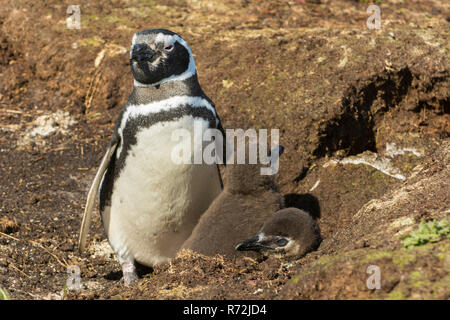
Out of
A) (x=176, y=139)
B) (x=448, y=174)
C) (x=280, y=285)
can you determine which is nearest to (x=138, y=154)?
(x=176, y=139)

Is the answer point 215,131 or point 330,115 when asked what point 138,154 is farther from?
point 330,115

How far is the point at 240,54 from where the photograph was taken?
691 centimetres

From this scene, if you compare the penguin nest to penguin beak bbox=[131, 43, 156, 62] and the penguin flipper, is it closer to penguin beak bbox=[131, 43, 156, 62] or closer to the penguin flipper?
the penguin flipper

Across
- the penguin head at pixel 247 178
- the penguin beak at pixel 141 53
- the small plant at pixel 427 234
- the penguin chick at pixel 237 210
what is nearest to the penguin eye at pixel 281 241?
the penguin chick at pixel 237 210

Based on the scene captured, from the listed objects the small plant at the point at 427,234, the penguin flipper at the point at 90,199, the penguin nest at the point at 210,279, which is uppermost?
the small plant at the point at 427,234

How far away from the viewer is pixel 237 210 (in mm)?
4387

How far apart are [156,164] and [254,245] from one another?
0.94 meters

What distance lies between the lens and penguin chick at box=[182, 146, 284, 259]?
Result: 166 inches

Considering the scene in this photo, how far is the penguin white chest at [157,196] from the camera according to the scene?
4355mm

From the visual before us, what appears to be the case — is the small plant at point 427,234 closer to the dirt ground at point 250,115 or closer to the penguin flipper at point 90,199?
the dirt ground at point 250,115

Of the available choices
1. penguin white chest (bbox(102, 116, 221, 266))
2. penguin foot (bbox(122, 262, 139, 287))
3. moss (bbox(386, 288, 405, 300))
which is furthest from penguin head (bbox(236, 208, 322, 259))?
moss (bbox(386, 288, 405, 300))

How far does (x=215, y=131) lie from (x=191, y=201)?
0.56 metres

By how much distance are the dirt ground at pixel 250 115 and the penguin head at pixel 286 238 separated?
16cm

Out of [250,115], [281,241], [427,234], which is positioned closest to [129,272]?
[281,241]
